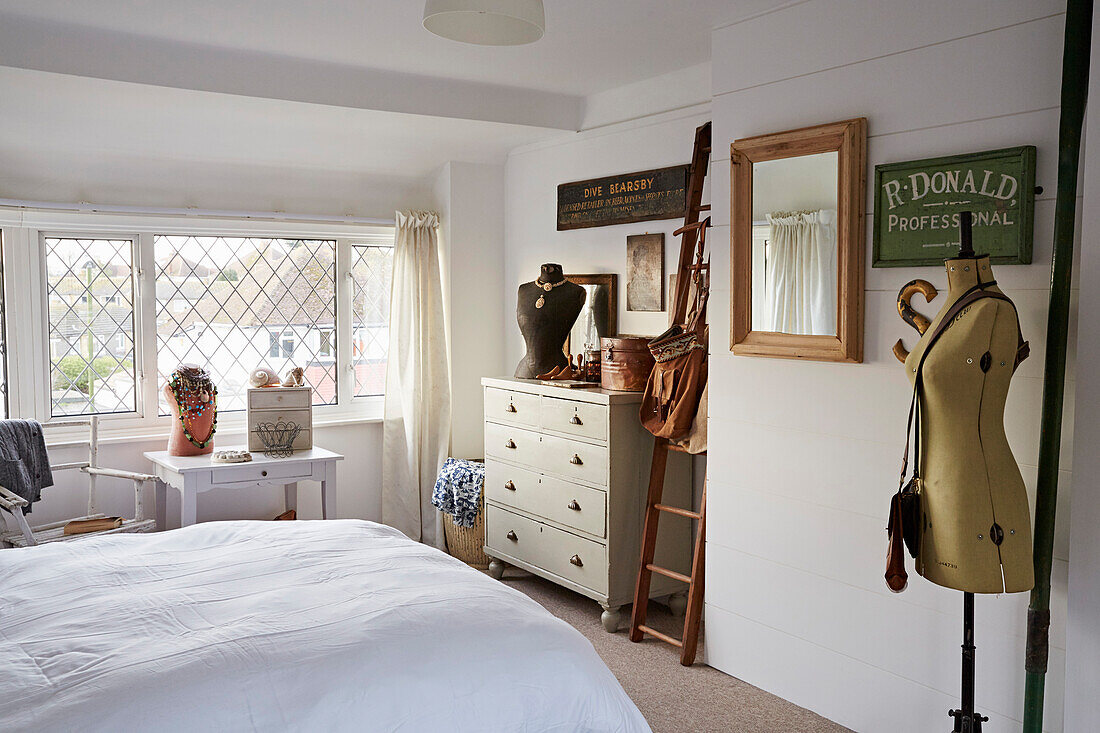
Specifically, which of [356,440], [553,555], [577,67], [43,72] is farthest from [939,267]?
[356,440]

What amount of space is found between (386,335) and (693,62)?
2539mm

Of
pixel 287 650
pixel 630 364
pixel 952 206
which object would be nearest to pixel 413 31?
pixel 630 364

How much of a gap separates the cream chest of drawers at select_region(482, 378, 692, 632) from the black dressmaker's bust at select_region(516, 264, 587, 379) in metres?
0.18

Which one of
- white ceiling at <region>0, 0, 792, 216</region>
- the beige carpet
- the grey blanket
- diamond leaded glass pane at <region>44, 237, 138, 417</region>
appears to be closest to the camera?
the beige carpet

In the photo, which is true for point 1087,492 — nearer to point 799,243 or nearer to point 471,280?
point 799,243

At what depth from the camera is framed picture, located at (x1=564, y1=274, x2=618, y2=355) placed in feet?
14.4

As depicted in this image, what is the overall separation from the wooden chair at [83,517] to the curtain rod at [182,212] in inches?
40.8

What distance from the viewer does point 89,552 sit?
2627mm

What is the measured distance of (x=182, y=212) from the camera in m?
4.72

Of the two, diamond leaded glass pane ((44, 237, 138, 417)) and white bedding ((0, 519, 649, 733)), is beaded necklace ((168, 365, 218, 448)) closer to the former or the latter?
diamond leaded glass pane ((44, 237, 138, 417))

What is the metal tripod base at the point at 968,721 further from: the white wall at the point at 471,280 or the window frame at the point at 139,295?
the window frame at the point at 139,295

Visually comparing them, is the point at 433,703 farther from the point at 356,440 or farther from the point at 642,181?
the point at 356,440

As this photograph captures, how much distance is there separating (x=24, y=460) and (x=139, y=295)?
1.16m

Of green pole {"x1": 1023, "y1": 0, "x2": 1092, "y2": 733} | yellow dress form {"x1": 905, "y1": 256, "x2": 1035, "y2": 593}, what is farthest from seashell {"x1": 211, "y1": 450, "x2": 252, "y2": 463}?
green pole {"x1": 1023, "y1": 0, "x2": 1092, "y2": 733}
